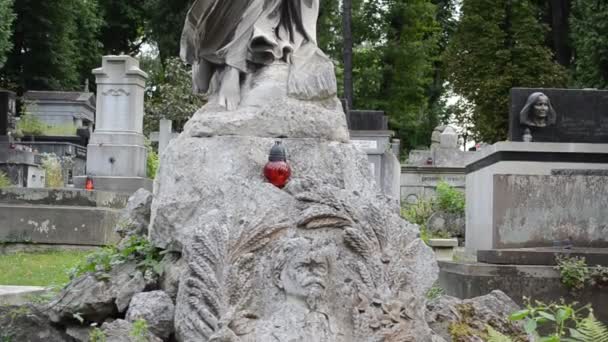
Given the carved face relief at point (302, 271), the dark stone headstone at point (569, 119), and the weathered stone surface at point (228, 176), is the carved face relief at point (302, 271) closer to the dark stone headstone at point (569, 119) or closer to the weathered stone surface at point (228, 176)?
the weathered stone surface at point (228, 176)

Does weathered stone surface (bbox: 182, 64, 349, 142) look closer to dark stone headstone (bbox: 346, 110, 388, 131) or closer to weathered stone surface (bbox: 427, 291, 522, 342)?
weathered stone surface (bbox: 427, 291, 522, 342)

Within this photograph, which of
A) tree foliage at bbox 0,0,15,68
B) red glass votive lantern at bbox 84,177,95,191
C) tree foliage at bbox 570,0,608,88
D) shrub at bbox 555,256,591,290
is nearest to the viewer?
shrub at bbox 555,256,591,290

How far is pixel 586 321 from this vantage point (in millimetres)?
3787

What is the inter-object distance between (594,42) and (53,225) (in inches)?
839

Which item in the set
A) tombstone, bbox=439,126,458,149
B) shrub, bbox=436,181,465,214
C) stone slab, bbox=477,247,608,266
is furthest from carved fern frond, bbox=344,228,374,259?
tombstone, bbox=439,126,458,149

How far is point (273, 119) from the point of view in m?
5.58

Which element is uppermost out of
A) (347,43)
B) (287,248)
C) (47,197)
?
(347,43)

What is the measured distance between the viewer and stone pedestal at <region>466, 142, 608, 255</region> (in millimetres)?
9805

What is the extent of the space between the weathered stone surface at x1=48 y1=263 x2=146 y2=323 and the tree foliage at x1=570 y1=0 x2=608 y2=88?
82.2 ft

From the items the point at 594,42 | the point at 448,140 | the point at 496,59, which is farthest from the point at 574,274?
the point at 496,59

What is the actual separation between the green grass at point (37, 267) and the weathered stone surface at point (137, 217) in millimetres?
1505

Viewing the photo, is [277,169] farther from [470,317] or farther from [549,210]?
[549,210]

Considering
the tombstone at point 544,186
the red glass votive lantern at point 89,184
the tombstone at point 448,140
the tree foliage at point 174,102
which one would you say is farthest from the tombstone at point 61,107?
the tombstone at point 544,186

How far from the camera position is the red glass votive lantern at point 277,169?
518 centimetres
